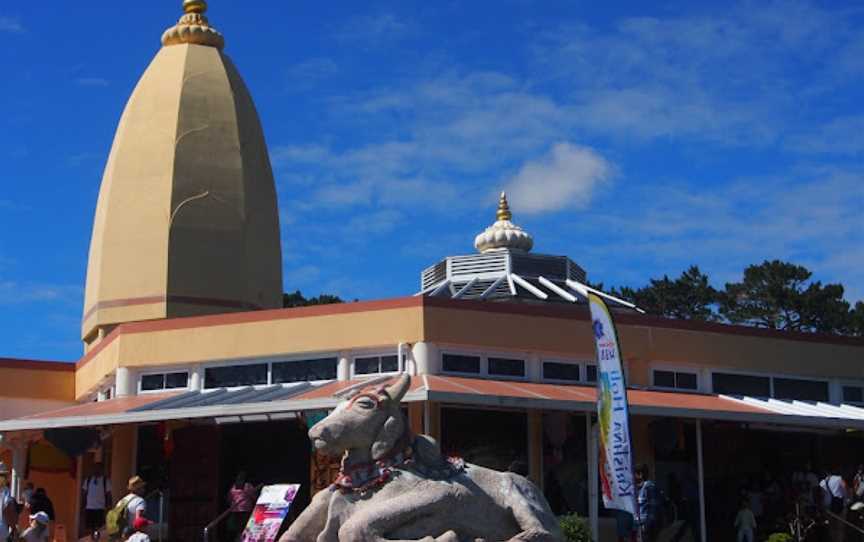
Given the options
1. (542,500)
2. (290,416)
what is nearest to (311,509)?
(542,500)

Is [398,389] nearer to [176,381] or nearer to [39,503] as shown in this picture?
[39,503]

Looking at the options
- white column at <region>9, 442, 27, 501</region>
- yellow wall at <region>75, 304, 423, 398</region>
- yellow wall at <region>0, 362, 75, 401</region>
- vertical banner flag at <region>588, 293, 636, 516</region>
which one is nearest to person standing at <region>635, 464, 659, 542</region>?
vertical banner flag at <region>588, 293, 636, 516</region>

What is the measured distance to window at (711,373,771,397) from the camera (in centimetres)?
2139

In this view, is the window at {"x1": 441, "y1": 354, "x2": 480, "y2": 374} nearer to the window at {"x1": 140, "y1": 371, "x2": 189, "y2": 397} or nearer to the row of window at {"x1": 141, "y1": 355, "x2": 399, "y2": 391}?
the row of window at {"x1": 141, "y1": 355, "x2": 399, "y2": 391}

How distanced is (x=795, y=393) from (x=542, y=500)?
1654 centimetres

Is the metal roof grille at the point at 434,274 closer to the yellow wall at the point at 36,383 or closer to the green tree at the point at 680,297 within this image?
the yellow wall at the point at 36,383

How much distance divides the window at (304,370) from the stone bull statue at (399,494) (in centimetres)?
1315

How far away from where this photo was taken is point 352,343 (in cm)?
1945

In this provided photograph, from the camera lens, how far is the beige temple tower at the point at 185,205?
25312mm

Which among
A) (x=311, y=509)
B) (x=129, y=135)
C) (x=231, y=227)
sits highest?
(x=129, y=135)

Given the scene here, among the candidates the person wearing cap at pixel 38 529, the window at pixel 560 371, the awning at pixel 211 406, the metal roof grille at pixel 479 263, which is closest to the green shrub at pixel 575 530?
the awning at pixel 211 406

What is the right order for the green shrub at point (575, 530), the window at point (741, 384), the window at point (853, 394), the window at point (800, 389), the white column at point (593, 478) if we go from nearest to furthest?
the green shrub at point (575, 530)
the white column at point (593, 478)
the window at point (741, 384)
the window at point (800, 389)
the window at point (853, 394)

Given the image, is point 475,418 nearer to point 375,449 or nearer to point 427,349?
point 427,349

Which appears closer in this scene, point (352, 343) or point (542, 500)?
point (542, 500)
